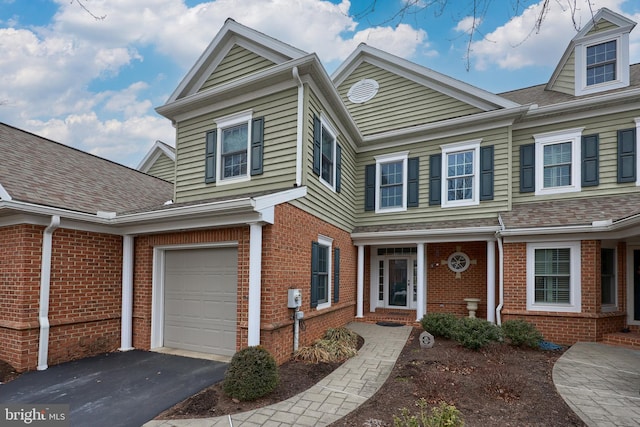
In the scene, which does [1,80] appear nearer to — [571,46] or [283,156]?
[283,156]

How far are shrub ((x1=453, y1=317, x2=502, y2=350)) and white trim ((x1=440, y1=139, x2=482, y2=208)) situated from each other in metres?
3.57

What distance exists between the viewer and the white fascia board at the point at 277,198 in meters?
5.53

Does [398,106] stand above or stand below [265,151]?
above

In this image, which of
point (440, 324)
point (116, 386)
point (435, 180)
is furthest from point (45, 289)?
point (435, 180)

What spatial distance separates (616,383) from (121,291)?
871 centimetres

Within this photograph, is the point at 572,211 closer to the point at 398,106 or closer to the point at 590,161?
the point at 590,161

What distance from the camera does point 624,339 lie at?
297 inches

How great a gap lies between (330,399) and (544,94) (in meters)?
10.9

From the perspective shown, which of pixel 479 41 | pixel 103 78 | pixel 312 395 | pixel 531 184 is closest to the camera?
pixel 479 41

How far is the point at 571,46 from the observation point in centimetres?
995

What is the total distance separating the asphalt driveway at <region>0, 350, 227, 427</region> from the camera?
4.23 metres

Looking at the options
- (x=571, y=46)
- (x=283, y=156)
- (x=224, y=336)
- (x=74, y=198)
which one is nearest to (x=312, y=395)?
(x=224, y=336)

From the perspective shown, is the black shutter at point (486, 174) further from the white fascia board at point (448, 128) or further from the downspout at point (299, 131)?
the downspout at point (299, 131)

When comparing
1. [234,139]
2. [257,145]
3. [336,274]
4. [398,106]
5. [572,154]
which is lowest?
[336,274]
